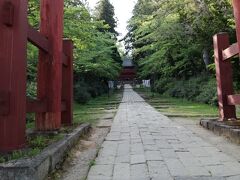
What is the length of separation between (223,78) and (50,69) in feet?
13.5

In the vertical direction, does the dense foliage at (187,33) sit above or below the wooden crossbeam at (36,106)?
above

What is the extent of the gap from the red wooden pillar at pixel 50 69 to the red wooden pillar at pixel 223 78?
3.74 meters

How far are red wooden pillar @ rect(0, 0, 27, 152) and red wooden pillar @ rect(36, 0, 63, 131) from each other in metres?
2.10

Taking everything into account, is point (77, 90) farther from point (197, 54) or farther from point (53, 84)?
point (53, 84)

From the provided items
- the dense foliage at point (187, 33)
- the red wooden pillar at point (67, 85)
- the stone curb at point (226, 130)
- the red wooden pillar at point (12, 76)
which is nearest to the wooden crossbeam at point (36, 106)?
the red wooden pillar at point (12, 76)

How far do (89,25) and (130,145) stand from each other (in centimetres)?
926

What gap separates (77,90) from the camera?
2219cm

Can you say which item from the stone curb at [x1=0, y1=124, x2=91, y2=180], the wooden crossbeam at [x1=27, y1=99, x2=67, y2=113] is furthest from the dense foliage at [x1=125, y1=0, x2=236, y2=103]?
the stone curb at [x1=0, y1=124, x2=91, y2=180]

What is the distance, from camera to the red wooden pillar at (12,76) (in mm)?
3654

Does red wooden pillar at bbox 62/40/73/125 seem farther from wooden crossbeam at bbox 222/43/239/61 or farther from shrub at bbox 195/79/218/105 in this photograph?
shrub at bbox 195/79/218/105

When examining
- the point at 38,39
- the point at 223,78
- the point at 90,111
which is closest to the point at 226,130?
the point at 223,78

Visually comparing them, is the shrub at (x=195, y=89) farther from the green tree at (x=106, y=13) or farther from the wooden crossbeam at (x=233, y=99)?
the green tree at (x=106, y=13)

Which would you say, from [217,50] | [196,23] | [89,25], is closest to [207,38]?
[196,23]

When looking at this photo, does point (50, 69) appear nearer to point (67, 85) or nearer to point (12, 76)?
point (67, 85)
